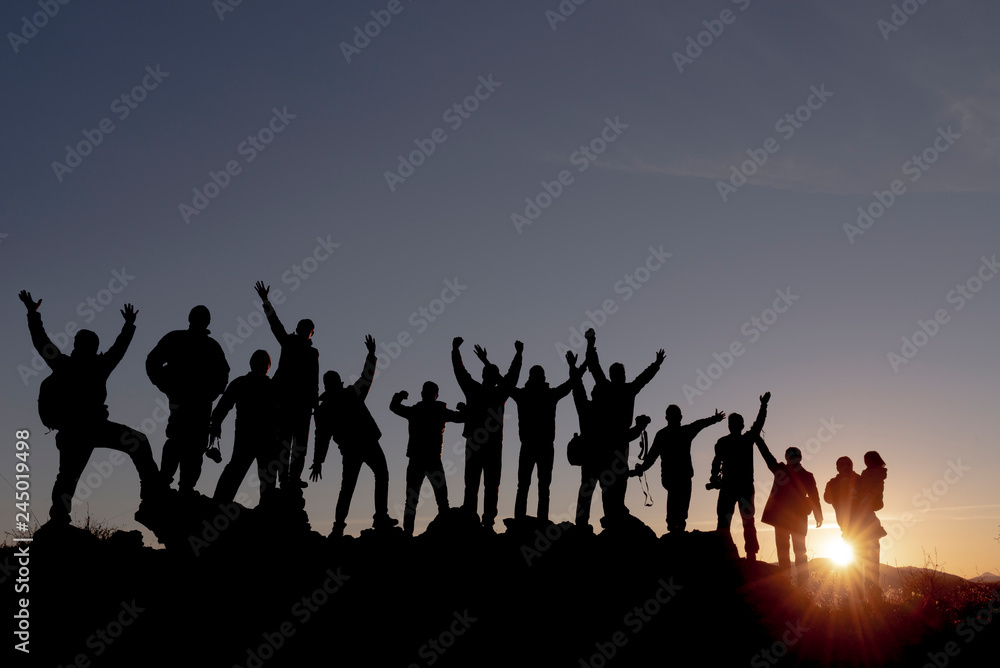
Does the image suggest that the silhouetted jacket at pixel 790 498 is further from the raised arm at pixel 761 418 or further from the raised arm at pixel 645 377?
the raised arm at pixel 645 377

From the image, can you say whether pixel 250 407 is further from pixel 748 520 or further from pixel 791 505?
pixel 791 505

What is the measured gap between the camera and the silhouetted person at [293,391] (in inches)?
368

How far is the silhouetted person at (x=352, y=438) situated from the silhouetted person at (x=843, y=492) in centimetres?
688

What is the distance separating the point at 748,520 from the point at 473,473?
14.7 feet

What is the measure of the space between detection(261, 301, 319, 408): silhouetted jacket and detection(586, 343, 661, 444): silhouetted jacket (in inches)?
158

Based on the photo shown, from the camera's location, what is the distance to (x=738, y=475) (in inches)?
438

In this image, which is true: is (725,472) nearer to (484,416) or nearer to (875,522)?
(875,522)

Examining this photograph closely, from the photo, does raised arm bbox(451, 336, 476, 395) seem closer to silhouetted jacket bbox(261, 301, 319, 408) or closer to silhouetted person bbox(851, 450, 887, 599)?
silhouetted jacket bbox(261, 301, 319, 408)

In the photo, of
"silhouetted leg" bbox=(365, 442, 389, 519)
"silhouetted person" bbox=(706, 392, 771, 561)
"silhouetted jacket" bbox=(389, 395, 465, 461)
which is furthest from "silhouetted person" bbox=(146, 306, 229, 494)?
"silhouetted person" bbox=(706, 392, 771, 561)

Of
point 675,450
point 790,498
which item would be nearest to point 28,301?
point 675,450

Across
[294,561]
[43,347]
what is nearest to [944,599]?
[294,561]

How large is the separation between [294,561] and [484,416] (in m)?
3.35

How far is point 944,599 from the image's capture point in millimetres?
11812

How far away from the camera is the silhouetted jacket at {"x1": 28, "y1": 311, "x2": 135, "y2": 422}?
26.3 ft
